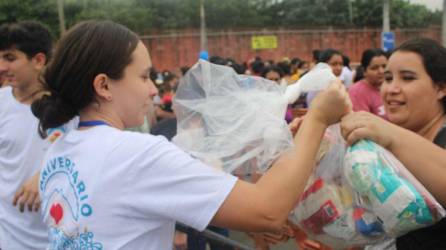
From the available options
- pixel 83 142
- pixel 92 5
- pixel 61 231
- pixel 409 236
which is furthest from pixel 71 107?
pixel 92 5

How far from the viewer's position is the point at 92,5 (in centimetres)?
3139

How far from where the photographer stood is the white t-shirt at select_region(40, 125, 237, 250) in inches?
45.1

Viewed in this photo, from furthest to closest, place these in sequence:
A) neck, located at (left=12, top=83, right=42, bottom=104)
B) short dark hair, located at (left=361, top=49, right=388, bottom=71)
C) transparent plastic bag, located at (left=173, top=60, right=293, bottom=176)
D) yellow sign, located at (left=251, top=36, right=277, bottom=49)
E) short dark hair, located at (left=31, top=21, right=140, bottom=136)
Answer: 1. yellow sign, located at (left=251, top=36, right=277, bottom=49)
2. short dark hair, located at (left=361, top=49, right=388, bottom=71)
3. neck, located at (left=12, top=83, right=42, bottom=104)
4. transparent plastic bag, located at (left=173, top=60, right=293, bottom=176)
5. short dark hair, located at (left=31, top=21, right=140, bottom=136)

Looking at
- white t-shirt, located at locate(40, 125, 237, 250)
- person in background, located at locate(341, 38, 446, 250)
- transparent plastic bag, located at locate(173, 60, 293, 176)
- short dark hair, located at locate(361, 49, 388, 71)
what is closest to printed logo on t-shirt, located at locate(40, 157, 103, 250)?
white t-shirt, located at locate(40, 125, 237, 250)

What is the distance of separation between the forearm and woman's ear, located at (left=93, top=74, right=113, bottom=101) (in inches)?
30.7

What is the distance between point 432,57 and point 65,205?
1.21m

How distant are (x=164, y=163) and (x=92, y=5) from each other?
106ft

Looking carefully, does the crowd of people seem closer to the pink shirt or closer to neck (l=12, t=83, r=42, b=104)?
neck (l=12, t=83, r=42, b=104)

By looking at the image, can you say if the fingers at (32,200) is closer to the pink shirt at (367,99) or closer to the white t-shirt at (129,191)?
the white t-shirt at (129,191)

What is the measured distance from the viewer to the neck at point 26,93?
2396 millimetres

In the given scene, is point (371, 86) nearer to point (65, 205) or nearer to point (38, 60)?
point (38, 60)

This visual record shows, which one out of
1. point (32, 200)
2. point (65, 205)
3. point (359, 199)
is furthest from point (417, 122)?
point (32, 200)

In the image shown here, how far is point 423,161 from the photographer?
131 cm

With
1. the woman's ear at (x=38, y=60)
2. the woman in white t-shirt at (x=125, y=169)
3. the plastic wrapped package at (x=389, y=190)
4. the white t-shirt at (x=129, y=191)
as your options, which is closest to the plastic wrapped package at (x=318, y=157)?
the plastic wrapped package at (x=389, y=190)
